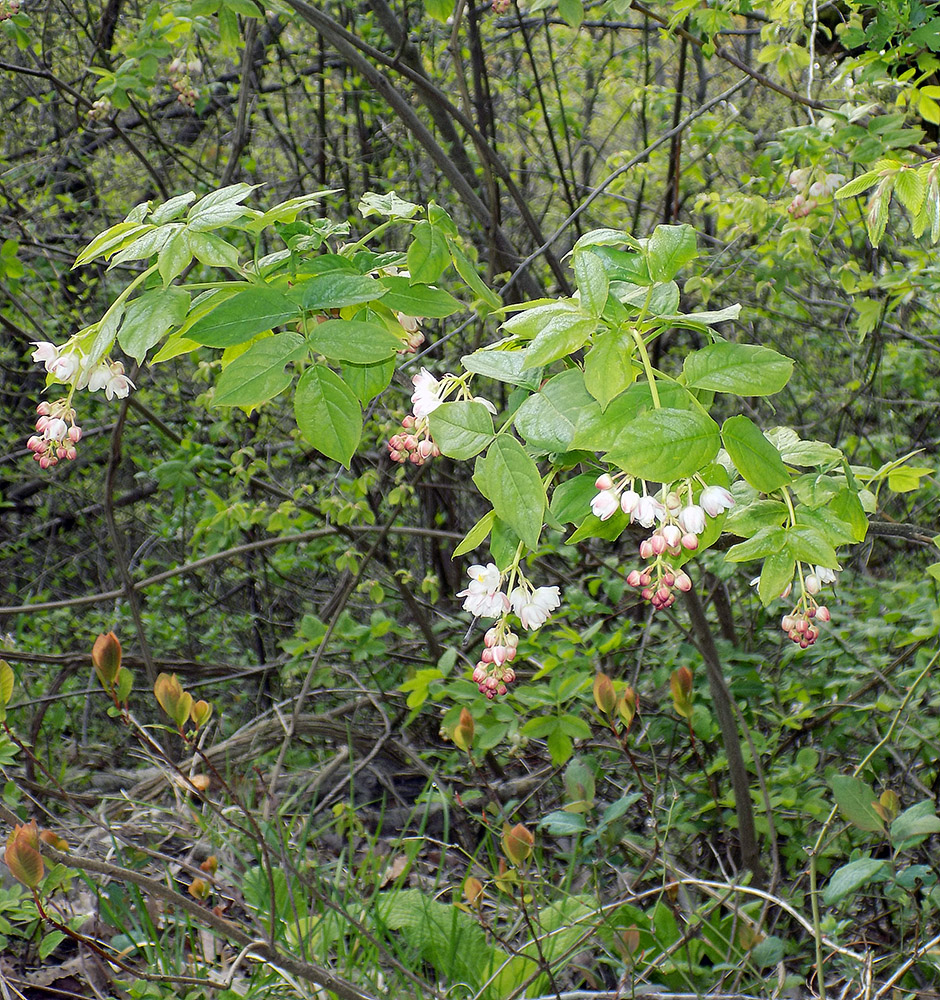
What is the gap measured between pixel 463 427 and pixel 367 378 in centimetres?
29

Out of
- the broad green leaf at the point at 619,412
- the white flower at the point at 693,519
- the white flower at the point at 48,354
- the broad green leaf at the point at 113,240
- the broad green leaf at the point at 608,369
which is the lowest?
the white flower at the point at 693,519

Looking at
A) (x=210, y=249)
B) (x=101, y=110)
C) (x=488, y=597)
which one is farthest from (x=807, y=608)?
(x=101, y=110)

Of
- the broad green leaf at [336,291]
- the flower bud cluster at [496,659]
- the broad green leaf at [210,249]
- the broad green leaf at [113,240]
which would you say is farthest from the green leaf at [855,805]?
the broad green leaf at [113,240]

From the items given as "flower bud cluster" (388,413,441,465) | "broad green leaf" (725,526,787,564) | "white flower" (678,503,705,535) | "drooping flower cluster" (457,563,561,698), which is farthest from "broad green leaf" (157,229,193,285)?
"broad green leaf" (725,526,787,564)

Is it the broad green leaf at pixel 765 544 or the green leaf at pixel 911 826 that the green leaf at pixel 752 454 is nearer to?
the broad green leaf at pixel 765 544

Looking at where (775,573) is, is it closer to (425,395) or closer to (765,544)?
(765,544)

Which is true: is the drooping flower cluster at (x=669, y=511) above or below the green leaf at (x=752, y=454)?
below

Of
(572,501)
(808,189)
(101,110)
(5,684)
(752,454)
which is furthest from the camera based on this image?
(101,110)

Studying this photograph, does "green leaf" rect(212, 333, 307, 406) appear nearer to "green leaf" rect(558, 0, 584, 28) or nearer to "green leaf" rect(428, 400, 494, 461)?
"green leaf" rect(428, 400, 494, 461)

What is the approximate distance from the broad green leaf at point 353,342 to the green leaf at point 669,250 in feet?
1.08

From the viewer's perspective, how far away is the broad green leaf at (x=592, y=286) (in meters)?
1.01

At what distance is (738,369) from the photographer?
1.02m

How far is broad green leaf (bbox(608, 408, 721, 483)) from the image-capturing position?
913mm

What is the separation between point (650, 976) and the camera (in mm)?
2371
